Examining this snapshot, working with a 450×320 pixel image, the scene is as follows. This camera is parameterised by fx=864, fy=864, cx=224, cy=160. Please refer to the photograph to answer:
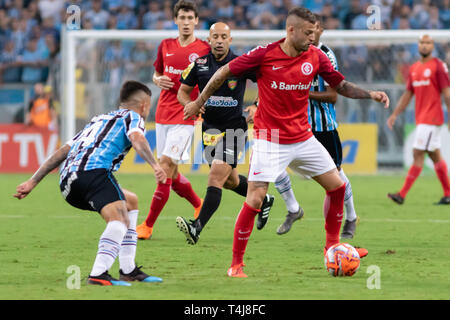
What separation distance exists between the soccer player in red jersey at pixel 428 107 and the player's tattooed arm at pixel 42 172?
716 cm

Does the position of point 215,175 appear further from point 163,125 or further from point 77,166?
point 77,166

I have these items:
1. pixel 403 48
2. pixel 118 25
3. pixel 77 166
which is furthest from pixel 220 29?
pixel 118 25

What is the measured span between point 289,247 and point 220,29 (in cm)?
223

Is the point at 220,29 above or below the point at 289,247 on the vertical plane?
above

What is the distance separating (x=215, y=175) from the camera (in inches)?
336

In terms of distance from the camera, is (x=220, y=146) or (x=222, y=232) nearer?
(x=220, y=146)

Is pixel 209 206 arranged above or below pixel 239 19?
below

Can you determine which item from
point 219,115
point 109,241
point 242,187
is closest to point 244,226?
point 109,241

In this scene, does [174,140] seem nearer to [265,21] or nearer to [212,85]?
[212,85]

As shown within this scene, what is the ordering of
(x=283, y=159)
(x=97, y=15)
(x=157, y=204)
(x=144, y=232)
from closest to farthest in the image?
(x=283, y=159) → (x=144, y=232) → (x=157, y=204) → (x=97, y=15)

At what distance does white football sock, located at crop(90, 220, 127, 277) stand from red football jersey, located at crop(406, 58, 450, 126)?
786cm

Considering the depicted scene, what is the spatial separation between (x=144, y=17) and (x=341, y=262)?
53.4 feet

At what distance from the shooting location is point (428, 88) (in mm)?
12844

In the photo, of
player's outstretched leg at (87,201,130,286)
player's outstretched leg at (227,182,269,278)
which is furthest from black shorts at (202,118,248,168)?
player's outstretched leg at (87,201,130,286)
